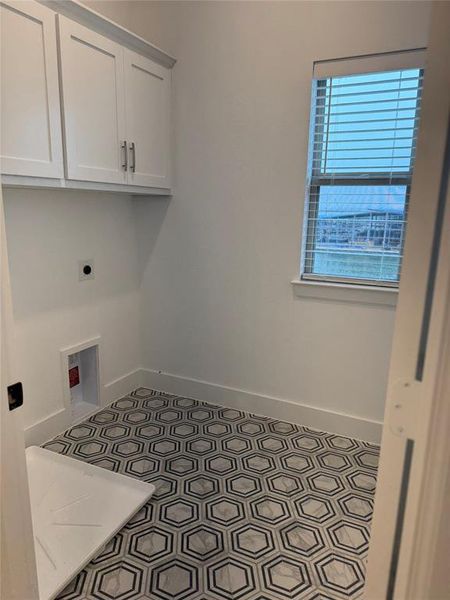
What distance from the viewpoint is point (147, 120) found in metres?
2.49

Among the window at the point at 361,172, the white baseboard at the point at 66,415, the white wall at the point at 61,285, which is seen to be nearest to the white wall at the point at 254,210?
the window at the point at 361,172

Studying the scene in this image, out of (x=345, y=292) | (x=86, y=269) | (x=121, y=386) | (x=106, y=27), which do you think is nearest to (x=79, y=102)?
(x=106, y=27)

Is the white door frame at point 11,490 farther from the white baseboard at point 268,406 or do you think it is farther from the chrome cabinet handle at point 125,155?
the white baseboard at point 268,406

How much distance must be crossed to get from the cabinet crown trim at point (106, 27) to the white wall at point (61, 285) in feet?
2.76

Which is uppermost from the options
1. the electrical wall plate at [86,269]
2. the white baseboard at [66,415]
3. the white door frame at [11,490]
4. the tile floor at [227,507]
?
the electrical wall plate at [86,269]

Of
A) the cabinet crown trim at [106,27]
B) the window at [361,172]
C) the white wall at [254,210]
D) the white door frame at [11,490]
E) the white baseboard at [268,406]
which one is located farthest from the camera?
the white baseboard at [268,406]

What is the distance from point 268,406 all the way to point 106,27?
7.65 ft

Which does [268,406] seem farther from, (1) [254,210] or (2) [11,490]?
(2) [11,490]

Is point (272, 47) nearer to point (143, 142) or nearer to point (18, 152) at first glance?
point (143, 142)

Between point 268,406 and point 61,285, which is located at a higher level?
point 61,285

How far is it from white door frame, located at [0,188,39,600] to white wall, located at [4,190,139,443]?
128cm

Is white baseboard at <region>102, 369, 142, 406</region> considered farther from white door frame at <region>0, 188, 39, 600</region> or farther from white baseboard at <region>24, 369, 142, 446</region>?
white door frame at <region>0, 188, 39, 600</region>

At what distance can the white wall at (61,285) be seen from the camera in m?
2.21

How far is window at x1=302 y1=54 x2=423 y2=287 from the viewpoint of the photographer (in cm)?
215
